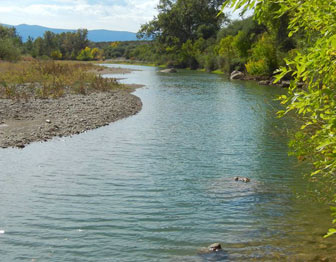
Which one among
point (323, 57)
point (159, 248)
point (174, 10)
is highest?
point (174, 10)

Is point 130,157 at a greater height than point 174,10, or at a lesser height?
lesser

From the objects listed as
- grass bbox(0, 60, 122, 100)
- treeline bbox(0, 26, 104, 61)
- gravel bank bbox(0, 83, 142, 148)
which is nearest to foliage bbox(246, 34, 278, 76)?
grass bbox(0, 60, 122, 100)

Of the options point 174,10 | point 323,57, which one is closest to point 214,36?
point 174,10

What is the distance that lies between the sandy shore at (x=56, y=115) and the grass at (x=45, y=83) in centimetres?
139

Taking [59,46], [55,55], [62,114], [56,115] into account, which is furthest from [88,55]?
[56,115]

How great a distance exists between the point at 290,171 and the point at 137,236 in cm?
639

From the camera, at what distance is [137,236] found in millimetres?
8336

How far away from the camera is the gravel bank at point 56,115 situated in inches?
700

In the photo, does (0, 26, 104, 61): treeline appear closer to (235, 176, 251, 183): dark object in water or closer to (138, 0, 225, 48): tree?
(138, 0, 225, 48): tree

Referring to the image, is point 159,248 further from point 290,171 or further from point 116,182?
point 290,171

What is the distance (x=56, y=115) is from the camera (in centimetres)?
2211

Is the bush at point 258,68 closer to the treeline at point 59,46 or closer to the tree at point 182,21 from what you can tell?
the tree at point 182,21

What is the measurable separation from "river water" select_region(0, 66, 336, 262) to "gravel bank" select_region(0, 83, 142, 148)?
48.9 inches

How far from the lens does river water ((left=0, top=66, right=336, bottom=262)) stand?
25.5 feet
